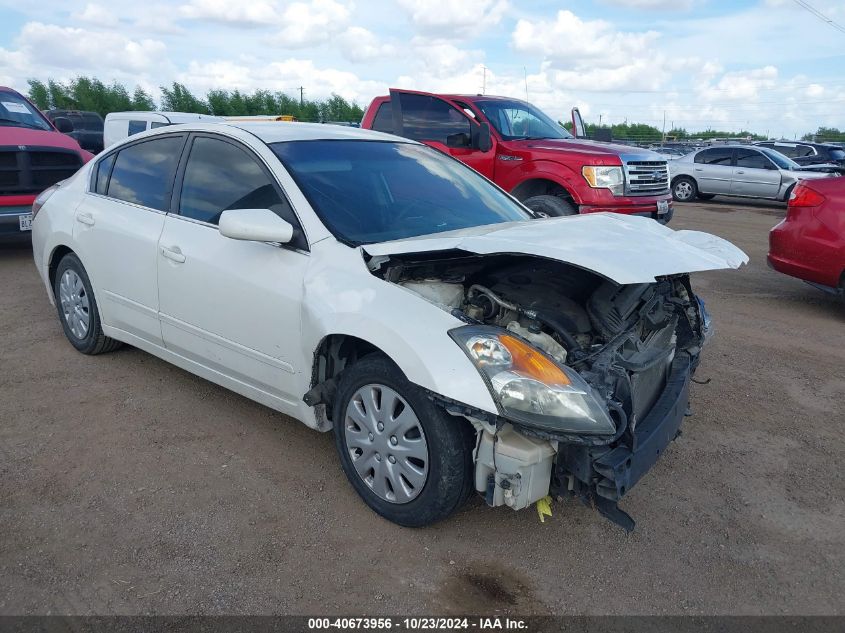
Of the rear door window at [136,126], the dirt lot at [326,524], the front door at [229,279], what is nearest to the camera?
the dirt lot at [326,524]

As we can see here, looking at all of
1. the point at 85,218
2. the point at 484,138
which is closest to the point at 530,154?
the point at 484,138

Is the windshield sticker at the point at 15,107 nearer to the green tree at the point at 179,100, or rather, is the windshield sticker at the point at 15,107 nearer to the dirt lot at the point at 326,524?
the dirt lot at the point at 326,524

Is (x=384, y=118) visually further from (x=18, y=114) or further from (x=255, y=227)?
(x=255, y=227)

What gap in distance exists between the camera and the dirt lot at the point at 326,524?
2699mm

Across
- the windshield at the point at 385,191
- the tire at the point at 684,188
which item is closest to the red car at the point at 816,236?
the windshield at the point at 385,191

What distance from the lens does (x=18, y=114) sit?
29.9 ft

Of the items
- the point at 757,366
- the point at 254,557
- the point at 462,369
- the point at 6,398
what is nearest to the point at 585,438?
the point at 462,369

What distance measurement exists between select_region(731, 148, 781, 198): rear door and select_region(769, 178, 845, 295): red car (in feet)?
36.7

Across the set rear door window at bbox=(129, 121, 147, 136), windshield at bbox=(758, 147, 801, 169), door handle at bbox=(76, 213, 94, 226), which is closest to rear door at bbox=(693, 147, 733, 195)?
windshield at bbox=(758, 147, 801, 169)

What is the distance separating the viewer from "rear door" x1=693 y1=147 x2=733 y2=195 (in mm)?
17562

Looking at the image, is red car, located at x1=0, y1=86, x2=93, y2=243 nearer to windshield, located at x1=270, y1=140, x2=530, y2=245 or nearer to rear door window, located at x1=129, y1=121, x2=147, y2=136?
rear door window, located at x1=129, y1=121, x2=147, y2=136

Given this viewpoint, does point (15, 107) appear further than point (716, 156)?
No

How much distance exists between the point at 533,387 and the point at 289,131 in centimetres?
233

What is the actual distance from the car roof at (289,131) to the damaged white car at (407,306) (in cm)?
2
